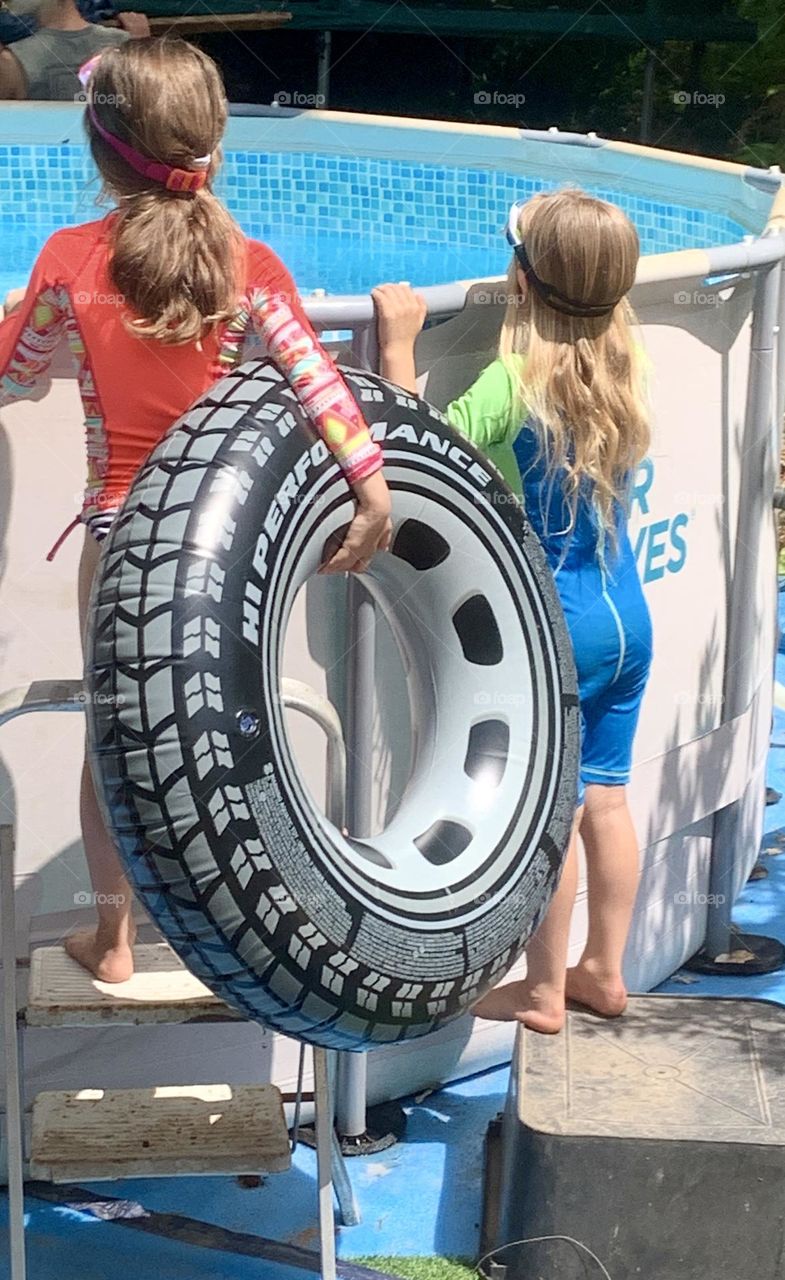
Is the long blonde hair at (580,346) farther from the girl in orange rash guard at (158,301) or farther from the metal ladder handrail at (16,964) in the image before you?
the metal ladder handrail at (16,964)

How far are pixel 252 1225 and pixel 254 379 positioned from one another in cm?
159

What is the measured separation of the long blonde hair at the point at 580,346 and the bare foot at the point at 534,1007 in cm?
84

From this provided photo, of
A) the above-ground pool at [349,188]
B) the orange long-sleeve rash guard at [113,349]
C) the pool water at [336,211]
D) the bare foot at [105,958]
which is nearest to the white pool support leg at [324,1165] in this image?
the bare foot at [105,958]

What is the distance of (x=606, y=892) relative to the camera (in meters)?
3.08

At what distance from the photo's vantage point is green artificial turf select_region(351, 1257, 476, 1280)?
113 inches

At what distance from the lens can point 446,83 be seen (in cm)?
1214

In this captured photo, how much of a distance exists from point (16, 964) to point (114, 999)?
194 millimetres

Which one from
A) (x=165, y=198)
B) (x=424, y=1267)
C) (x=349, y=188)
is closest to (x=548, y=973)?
(x=424, y=1267)

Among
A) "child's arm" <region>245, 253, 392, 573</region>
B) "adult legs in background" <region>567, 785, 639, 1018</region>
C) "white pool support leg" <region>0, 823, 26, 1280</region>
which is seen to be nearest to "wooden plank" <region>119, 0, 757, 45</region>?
"adult legs in background" <region>567, 785, 639, 1018</region>

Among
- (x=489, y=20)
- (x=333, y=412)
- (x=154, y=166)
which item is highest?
(x=489, y=20)

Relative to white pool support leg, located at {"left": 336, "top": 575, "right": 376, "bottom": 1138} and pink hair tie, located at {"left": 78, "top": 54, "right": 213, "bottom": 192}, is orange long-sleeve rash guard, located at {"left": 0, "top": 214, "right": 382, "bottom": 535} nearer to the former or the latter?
pink hair tie, located at {"left": 78, "top": 54, "right": 213, "bottom": 192}

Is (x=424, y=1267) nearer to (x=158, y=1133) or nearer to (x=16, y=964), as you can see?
(x=158, y=1133)

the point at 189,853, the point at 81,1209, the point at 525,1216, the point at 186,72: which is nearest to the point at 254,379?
the point at 186,72

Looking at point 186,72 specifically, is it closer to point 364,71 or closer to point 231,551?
point 231,551
